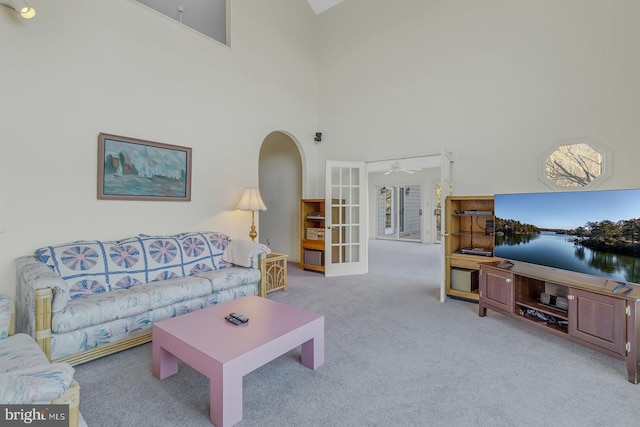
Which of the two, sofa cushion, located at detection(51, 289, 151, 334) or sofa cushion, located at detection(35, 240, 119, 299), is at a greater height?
sofa cushion, located at detection(35, 240, 119, 299)

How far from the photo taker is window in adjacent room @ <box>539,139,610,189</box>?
3180 mm

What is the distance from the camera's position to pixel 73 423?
1.11 meters

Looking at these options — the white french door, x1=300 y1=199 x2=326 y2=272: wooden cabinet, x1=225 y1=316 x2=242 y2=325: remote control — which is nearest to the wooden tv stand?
the white french door

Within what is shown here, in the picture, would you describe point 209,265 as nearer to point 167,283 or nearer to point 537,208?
point 167,283

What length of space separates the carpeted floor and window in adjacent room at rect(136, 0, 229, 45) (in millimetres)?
4661

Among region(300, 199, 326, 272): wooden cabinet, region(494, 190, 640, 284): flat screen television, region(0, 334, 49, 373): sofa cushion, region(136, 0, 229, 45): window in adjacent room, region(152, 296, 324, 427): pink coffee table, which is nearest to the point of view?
region(0, 334, 49, 373): sofa cushion

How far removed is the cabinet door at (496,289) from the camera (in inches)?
115

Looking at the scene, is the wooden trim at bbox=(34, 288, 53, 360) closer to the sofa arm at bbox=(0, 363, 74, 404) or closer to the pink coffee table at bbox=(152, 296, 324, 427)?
the pink coffee table at bbox=(152, 296, 324, 427)

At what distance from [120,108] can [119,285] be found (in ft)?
6.01

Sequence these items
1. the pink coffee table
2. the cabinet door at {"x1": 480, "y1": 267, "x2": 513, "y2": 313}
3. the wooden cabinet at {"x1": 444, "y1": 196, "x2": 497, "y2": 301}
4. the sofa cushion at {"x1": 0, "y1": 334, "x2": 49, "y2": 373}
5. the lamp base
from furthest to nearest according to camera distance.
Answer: the lamp base < the wooden cabinet at {"x1": 444, "y1": 196, "x2": 497, "y2": 301} < the cabinet door at {"x1": 480, "y1": 267, "x2": 513, "y2": 313} < the pink coffee table < the sofa cushion at {"x1": 0, "y1": 334, "x2": 49, "y2": 373}

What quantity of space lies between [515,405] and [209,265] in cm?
303

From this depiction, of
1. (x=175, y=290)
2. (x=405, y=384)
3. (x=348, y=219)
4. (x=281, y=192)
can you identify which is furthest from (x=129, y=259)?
(x=281, y=192)

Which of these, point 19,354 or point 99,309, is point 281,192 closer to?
point 99,309

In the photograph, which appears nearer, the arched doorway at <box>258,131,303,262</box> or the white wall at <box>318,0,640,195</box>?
the white wall at <box>318,0,640,195</box>
